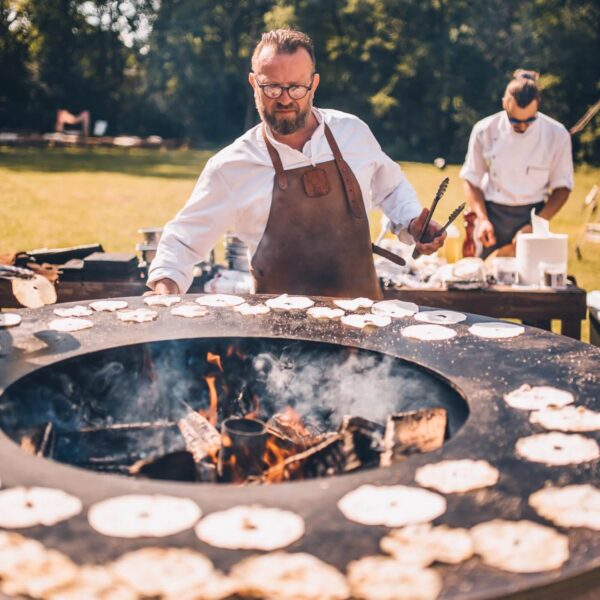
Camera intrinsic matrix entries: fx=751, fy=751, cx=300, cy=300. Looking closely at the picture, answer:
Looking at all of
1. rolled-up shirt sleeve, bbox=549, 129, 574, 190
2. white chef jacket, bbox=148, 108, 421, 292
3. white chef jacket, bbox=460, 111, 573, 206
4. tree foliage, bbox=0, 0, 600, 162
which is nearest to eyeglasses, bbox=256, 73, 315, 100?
white chef jacket, bbox=148, 108, 421, 292

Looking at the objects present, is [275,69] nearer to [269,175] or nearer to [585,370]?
[269,175]

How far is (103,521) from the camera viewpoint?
1.30m

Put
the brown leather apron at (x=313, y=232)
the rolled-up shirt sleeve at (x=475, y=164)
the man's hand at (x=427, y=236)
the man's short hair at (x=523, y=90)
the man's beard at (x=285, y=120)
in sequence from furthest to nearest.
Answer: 1. the rolled-up shirt sleeve at (x=475, y=164)
2. the man's short hair at (x=523, y=90)
3. the brown leather apron at (x=313, y=232)
4. the man's beard at (x=285, y=120)
5. the man's hand at (x=427, y=236)

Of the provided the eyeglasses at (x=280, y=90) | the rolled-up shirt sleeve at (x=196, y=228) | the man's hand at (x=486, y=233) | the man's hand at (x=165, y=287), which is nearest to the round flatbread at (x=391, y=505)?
the man's hand at (x=165, y=287)

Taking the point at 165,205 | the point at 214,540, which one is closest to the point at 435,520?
the point at 214,540

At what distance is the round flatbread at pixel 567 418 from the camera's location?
5.48ft

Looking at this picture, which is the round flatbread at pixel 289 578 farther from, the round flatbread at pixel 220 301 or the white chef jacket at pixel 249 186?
the white chef jacket at pixel 249 186

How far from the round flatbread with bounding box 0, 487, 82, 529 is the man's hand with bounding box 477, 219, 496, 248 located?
5.00 m

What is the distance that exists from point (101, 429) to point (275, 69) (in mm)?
1750

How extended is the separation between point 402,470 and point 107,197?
14228 millimetres

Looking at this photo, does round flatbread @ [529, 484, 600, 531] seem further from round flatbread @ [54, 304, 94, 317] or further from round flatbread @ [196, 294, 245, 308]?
round flatbread @ [54, 304, 94, 317]

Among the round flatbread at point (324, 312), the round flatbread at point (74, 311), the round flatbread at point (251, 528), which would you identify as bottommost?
the round flatbread at point (251, 528)

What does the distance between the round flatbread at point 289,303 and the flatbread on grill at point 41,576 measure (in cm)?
159

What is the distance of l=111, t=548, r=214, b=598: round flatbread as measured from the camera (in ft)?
3.72
